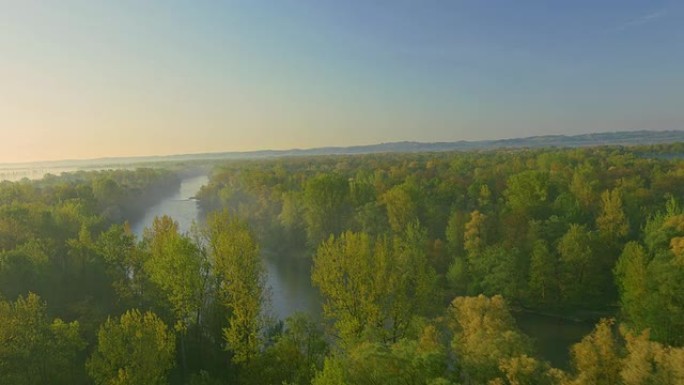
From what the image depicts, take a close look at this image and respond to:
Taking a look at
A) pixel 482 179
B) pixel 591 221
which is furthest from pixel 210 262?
pixel 482 179

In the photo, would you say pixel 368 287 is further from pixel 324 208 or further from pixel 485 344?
pixel 324 208

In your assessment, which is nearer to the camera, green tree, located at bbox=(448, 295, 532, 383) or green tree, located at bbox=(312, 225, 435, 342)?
green tree, located at bbox=(448, 295, 532, 383)

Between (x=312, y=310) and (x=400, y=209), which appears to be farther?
(x=400, y=209)

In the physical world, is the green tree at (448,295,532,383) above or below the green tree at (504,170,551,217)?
below

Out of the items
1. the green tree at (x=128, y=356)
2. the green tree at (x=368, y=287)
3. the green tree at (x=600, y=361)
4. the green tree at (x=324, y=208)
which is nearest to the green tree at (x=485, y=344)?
the green tree at (x=600, y=361)

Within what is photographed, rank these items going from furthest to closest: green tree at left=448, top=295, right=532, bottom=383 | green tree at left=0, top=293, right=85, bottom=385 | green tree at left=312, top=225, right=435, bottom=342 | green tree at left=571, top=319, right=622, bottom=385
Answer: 1. green tree at left=312, top=225, right=435, bottom=342
2. green tree at left=0, top=293, right=85, bottom=385
3. green tree at left=448, top=295, right=532, bottom=383
4. green tree at left=571, top=319, right=622, bottom=385

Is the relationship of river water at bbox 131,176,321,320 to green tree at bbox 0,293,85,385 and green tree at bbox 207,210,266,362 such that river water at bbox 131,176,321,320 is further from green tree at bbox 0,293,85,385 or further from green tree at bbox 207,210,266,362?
green tree at bbox 0,293,85,385

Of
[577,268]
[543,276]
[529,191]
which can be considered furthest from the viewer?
[529,191]

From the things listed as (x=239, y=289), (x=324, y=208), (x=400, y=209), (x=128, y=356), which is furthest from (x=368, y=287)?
(x=324, y=208)

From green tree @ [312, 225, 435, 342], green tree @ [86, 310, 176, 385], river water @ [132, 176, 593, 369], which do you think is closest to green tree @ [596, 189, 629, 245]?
river water @ [132, 176, 593, 369]
